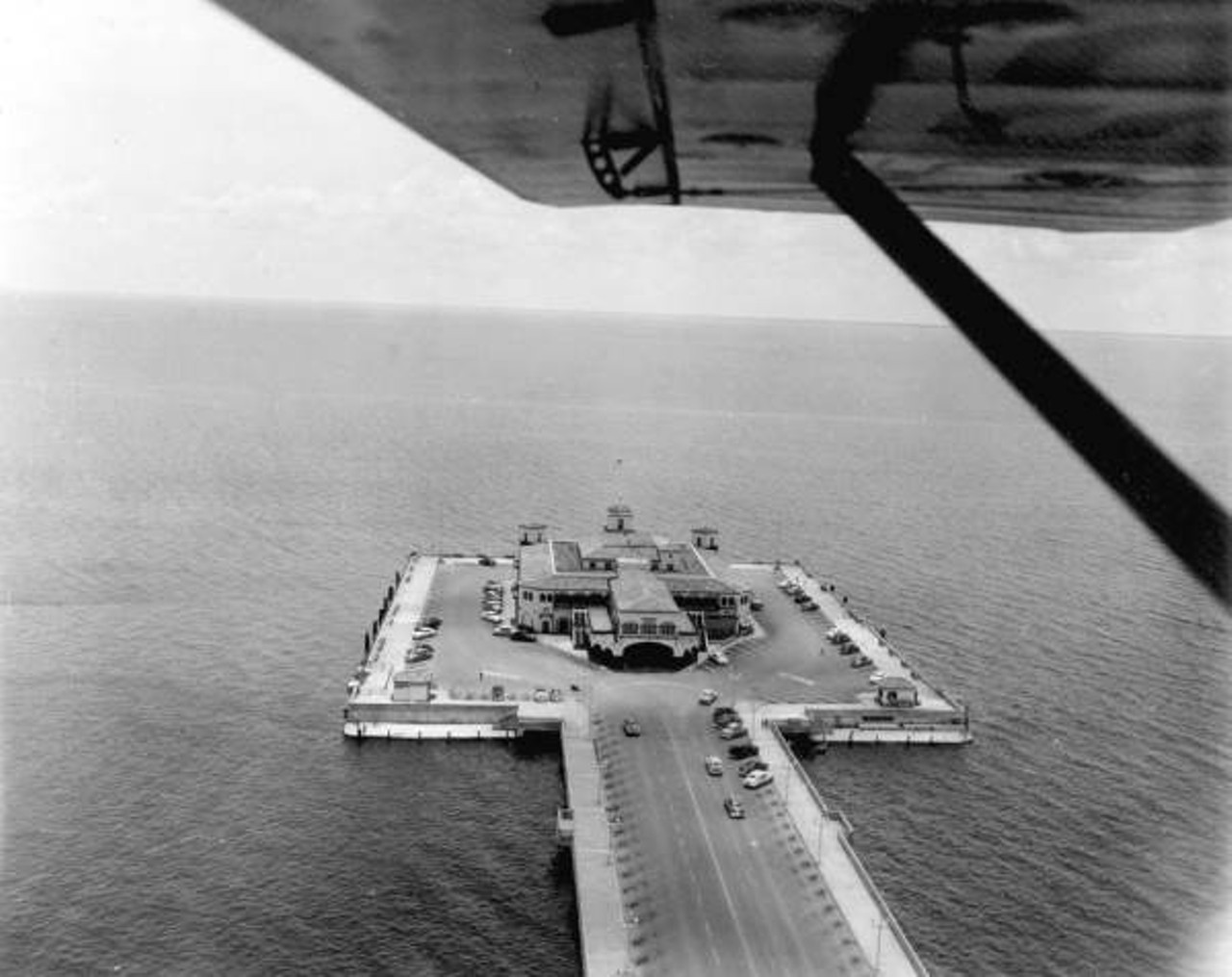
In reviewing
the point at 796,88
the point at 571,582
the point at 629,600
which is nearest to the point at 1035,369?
the point at 796,88

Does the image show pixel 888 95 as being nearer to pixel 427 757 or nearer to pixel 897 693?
pixel 427 757

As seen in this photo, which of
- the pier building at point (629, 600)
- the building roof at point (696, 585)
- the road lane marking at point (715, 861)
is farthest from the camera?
the building roof at point (696, 585)

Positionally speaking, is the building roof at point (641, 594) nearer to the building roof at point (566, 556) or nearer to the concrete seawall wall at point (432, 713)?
the building roof at point (566, 556)

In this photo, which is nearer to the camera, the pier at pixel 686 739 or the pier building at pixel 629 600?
the pier at pixel 686 739

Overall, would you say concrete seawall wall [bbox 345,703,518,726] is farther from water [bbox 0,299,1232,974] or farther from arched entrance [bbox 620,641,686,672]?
arched entrance [bbox 620,641,686,672]

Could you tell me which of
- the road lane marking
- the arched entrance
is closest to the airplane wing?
the road lane marking

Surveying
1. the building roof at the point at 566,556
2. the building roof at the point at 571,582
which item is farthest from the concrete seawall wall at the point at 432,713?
the building roof at the point at 566,556

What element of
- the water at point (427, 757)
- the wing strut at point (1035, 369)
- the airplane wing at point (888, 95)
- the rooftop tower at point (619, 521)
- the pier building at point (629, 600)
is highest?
the airplane wing at point (888, 95)
